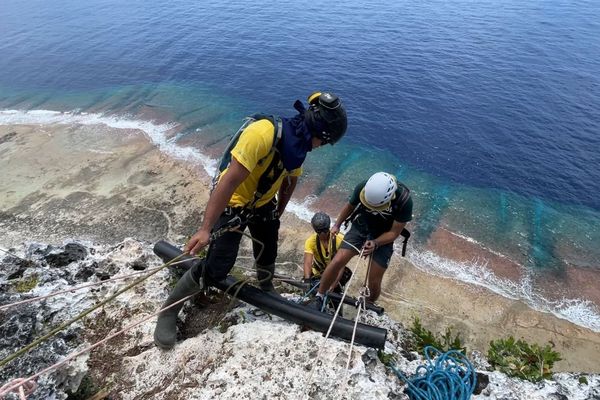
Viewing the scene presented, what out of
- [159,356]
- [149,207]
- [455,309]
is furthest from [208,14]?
[159,356]

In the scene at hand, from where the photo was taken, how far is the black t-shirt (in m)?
6.52

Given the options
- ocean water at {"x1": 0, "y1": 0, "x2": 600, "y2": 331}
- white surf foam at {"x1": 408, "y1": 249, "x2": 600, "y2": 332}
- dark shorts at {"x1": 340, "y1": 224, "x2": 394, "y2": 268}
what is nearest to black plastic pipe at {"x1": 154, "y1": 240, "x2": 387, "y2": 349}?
dark shorts at {"x1": 340, "y1": 224, "x2": 394, "y2": 268}

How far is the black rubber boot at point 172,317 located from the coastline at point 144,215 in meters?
7.34

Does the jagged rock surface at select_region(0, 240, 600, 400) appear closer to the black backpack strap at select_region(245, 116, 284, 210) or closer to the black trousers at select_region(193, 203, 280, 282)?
the black trousers at select_region(193, 203, 280, 282)

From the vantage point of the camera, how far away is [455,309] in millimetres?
11344

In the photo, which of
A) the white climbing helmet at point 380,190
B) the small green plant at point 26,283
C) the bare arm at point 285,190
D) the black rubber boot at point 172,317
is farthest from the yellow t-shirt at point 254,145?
the small green plant at point 26,283

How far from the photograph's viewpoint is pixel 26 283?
639 centimetres

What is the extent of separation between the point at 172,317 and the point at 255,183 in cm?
222

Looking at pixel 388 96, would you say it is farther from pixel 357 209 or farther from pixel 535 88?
pixel 357 209

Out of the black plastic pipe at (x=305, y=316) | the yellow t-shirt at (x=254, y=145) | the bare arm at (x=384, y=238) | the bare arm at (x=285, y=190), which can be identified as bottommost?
the bare arm at (x=384, y=238)

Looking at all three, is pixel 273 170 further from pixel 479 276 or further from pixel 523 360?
pixel 479 276

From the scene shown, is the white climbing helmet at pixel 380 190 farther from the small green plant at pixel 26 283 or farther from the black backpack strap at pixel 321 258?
the small green plant at pixel 26 283

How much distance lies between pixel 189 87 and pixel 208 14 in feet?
77.1

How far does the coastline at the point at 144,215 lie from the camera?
35.7 ft
